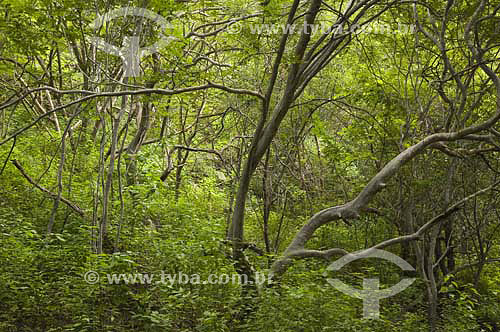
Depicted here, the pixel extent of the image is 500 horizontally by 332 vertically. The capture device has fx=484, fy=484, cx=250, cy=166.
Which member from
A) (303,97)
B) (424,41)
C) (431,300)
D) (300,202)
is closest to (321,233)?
(300,202)

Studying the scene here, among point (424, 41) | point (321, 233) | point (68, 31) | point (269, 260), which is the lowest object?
point (269, 260)

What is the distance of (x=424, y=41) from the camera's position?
22.4 ft

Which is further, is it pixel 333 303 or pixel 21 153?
pixel 21 153

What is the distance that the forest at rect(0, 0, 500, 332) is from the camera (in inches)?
194

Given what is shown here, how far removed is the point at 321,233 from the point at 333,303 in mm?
4502

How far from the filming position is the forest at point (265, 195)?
194 inches

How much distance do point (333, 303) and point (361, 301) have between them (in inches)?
34.5

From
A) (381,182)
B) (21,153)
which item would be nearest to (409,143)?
(381,182)

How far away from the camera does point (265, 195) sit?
7582 mm

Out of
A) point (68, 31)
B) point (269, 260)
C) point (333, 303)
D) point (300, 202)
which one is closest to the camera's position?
point (333, 303)

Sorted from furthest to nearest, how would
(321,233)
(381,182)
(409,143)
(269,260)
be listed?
(321,233) < (409,143) < (269,260) < (381,182)

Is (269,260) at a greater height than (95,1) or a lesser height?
lesser

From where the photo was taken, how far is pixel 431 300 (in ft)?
20.0

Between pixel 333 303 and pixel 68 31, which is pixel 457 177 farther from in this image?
pixel 68 31
